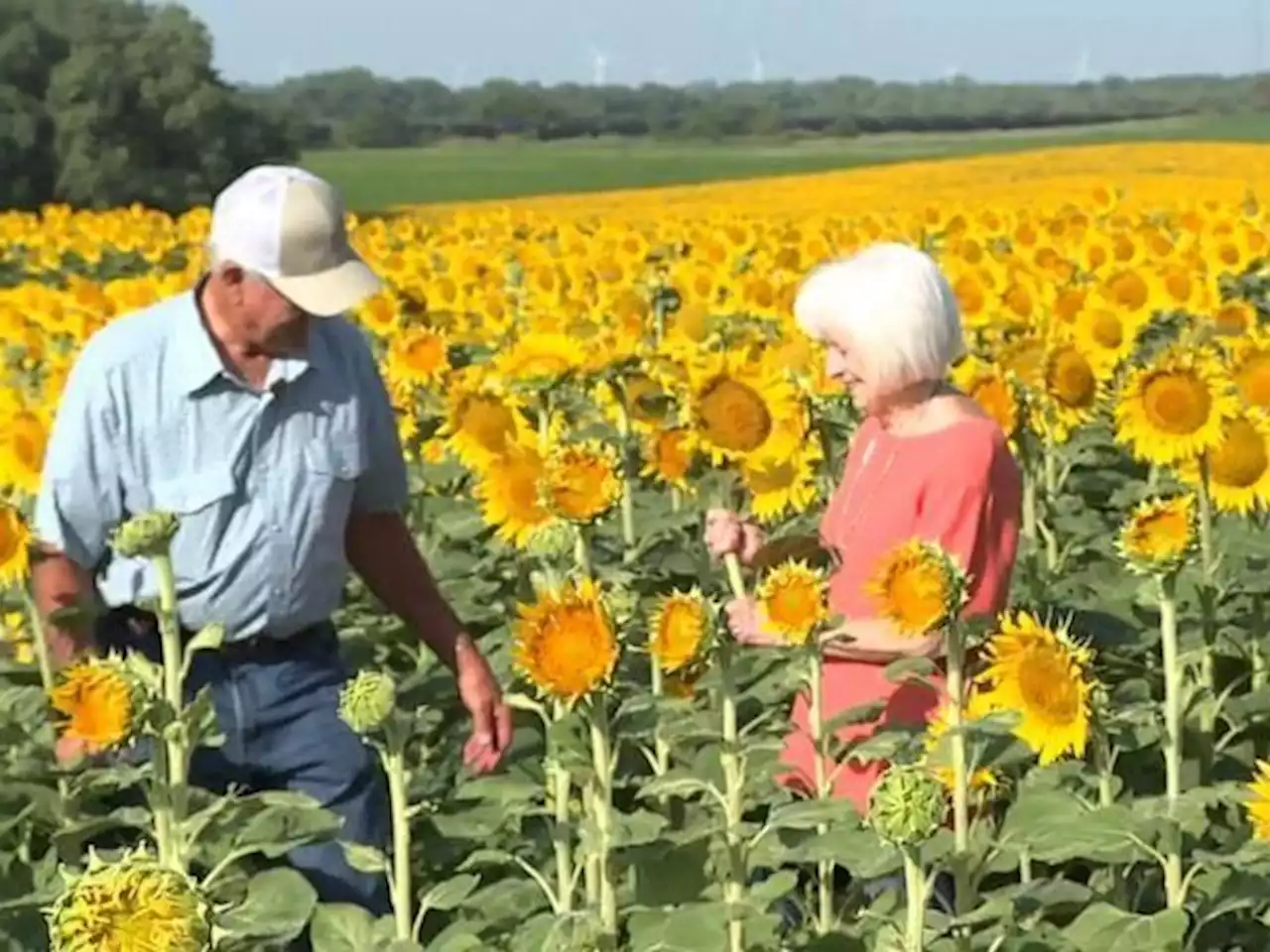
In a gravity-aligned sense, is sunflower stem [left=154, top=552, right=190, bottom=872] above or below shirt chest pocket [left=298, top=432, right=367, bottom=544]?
below

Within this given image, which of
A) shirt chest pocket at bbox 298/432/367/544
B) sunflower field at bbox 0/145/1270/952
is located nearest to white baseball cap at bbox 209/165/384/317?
shirt chest pocket at bbox 298/432/367/544

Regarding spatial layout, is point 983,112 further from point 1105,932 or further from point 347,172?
point 1105,932

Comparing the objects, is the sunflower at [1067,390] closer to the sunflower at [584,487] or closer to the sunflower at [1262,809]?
the sunflower at [584,487]

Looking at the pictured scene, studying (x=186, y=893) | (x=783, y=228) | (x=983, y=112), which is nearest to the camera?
(x=186, y=893)

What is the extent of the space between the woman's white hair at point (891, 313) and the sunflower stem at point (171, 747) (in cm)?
100

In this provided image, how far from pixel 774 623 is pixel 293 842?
65 cm

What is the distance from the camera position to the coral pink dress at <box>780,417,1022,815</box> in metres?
3.39

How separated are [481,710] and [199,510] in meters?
0.54

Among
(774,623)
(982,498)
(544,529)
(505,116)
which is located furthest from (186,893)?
(505,116)

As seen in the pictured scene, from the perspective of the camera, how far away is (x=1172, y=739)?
122 inches

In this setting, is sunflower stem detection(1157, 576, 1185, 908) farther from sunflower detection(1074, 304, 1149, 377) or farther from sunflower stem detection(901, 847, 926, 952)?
sunflower detection(1074, 304, 1149, 377)

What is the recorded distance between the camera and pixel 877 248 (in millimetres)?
3514

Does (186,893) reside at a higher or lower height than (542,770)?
higher

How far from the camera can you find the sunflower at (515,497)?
399 cm
